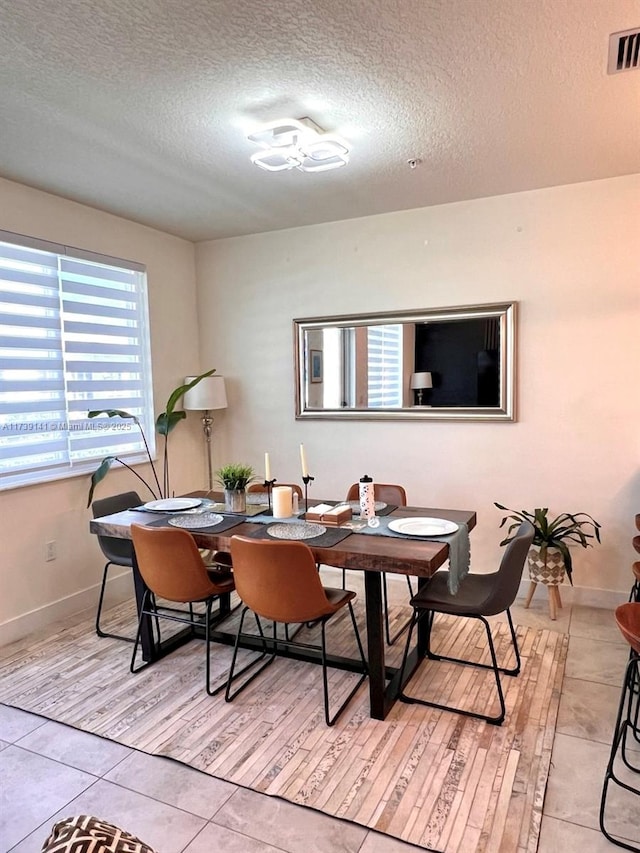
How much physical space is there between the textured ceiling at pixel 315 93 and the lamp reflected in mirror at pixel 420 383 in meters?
1.21

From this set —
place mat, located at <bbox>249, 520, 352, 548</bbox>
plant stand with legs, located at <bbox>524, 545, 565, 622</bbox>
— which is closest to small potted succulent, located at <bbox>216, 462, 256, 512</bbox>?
place mat, located at <bbox>249, 520, 352, 548</bbox>

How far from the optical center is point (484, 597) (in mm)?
2496

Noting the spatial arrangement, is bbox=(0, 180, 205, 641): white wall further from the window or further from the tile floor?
the tile floor

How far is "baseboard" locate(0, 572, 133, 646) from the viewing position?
10.5 feet

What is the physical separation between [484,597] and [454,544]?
12.7 inches

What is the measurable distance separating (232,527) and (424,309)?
2102 millimetres

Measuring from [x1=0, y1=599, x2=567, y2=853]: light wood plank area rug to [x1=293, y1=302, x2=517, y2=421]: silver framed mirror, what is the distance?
4.98ft

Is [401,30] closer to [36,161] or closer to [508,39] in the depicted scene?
[508,39]

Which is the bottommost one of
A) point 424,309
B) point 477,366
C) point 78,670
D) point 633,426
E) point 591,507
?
point 78,670

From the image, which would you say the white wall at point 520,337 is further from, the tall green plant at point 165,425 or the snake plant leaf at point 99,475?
the snake plant leaf at point 99,475

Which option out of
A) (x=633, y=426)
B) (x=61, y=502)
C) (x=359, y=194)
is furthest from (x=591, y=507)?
(x=61, y=502)

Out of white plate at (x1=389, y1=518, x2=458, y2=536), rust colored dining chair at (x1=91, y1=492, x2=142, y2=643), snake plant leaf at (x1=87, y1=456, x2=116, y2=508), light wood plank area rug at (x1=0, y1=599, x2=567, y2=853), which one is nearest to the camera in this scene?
light wood plank area rug at (x1=0, y1=599, x2=567, y2=853)

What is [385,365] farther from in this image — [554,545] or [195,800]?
[195,800]

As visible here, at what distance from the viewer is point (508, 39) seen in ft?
6.30
